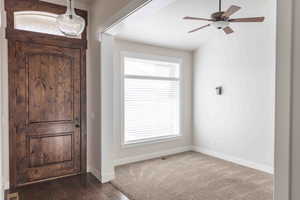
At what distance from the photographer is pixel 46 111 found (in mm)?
3385

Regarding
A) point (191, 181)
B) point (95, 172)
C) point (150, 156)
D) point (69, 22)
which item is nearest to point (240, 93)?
point (191, 181)

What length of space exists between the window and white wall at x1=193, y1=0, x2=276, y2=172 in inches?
26.8

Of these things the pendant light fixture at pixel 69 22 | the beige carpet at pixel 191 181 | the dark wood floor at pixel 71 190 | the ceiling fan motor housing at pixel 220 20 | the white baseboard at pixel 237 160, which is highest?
the ceiling fan motor housing at pixel 220 20

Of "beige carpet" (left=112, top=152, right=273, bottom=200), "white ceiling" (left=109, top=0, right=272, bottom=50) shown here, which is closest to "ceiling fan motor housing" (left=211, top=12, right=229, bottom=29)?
"white ceiling" (left=109, top=0, right=272, bottom=50)

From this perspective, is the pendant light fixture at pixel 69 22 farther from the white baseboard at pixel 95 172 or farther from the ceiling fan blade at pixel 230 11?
the white baseboard at pixel 95 172

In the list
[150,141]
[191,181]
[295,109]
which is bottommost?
[191,181]

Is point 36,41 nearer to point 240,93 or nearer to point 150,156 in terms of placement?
point 150,156

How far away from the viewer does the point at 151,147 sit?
4711 millimetres

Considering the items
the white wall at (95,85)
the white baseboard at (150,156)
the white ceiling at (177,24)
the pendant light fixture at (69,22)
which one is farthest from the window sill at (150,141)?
the pendant light fixture at (69,22)

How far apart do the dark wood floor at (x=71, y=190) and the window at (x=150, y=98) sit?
4.14 ft

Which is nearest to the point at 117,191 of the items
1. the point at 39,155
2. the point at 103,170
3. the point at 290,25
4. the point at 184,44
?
the point at 103,170

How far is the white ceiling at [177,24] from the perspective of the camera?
3.38 metres

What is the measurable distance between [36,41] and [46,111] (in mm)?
1188

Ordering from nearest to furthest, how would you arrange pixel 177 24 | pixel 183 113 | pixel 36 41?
pixel 36 41 → pixel 177 24 → pixel 183 113
